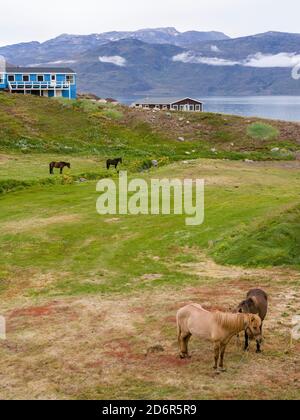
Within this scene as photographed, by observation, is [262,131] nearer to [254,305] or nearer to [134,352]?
[254,305]

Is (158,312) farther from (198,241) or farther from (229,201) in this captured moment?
(229,201)

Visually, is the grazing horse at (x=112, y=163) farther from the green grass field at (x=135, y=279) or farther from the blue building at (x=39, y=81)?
the blue building at (x=39, y=81)

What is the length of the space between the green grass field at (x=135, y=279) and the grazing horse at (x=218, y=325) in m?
0.87

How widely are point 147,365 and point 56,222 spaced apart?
2481 cm

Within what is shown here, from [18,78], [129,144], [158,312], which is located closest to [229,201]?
[158,312]

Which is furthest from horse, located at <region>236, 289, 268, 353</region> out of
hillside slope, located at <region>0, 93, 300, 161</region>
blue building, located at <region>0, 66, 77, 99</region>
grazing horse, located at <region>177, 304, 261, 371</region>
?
blue building, located at <region>0, 66, 77, 99</region>

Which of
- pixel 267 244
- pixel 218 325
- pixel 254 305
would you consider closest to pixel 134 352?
pixel 218 325

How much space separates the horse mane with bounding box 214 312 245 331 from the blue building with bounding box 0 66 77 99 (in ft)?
399

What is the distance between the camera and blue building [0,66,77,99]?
133875 mm

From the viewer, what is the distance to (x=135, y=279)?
95.0 ft

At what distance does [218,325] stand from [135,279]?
11969mm

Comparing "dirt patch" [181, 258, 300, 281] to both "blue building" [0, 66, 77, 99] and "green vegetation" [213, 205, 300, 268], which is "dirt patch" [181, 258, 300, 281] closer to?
"green vegetation" [213, 205, 300, 268]

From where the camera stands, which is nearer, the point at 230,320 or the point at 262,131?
the point at 230,320

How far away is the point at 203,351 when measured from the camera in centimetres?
1892
